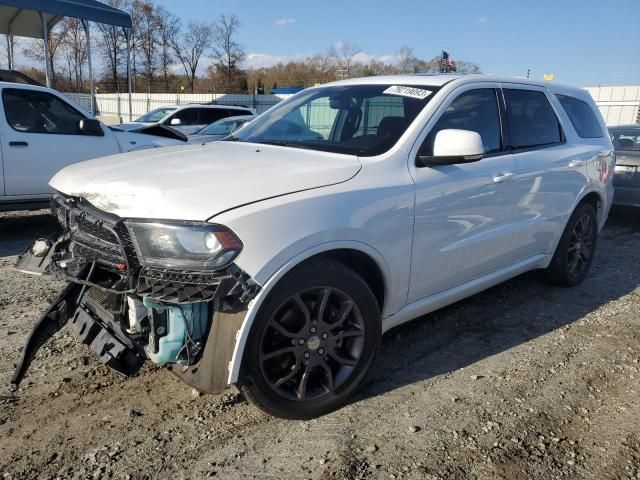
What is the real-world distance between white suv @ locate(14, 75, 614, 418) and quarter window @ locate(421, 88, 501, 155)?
0.05 feet

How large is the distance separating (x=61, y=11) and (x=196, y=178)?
15.0 metres

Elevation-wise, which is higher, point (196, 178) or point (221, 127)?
point (196, 178)

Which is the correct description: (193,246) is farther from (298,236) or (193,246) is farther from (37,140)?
(37,140)

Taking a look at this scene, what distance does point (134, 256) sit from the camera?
245 centimetres

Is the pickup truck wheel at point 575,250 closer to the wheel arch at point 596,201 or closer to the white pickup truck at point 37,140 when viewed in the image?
the wheel arch at point 596,201

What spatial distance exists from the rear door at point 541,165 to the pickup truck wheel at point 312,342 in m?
1.78

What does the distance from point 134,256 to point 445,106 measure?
214 centimetres

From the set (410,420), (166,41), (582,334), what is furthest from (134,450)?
(166,41)

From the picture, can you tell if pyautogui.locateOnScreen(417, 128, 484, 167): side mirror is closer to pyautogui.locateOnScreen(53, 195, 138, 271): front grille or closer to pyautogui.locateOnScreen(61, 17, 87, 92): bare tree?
pyautogui.locateOnScreen(53, 195, 138, 271): front grille

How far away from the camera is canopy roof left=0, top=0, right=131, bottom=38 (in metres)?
14.4

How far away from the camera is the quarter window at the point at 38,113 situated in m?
6.42

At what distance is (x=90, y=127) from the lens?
6.98m

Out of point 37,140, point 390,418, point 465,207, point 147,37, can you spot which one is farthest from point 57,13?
point 147,37

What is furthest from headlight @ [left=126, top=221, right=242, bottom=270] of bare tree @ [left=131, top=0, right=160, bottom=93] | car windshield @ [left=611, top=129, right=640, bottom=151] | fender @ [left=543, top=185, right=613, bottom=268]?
bare tree @ [left=131, top=0, right=160, bottom=93]
